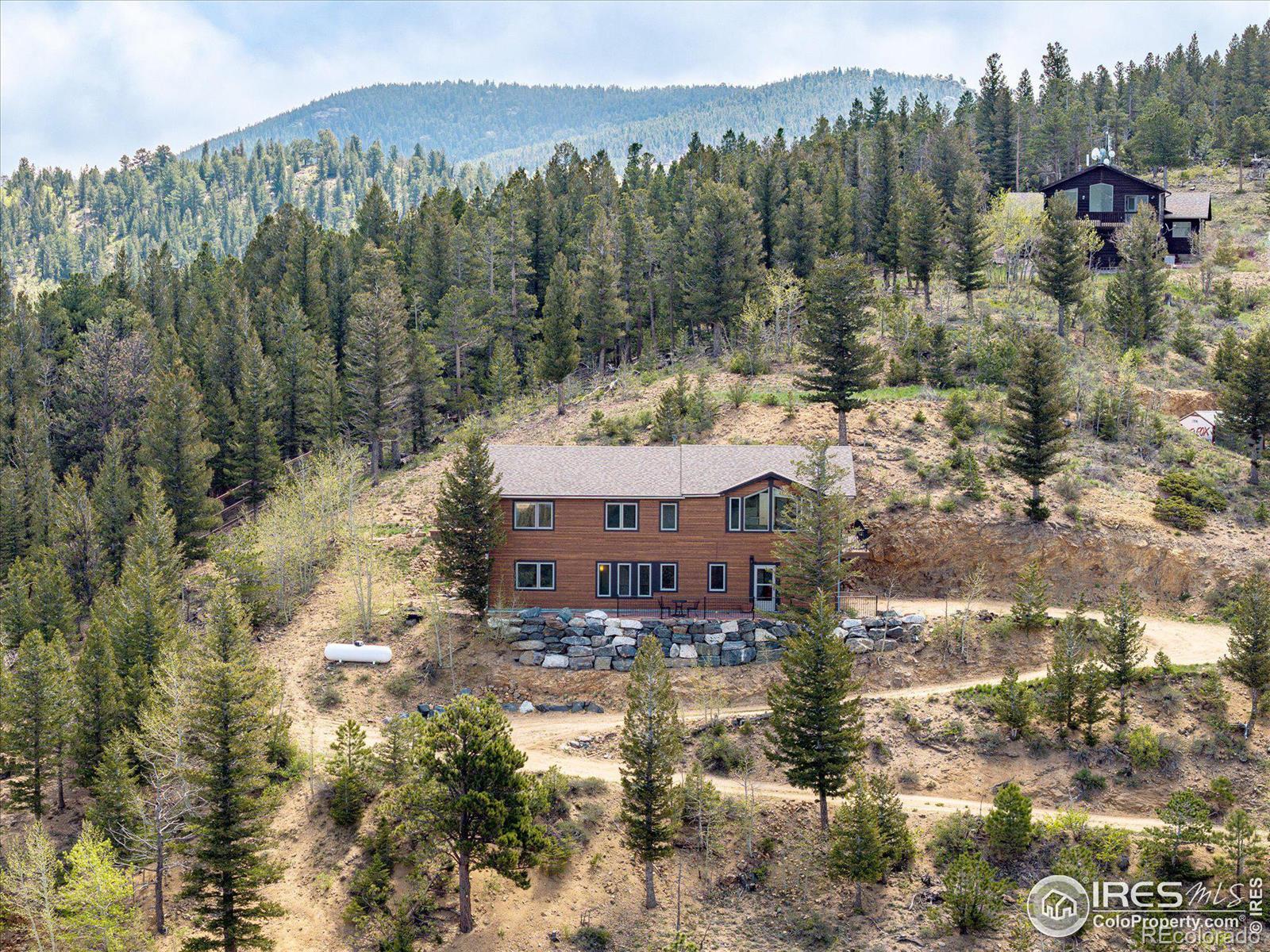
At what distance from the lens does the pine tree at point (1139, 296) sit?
208 feet

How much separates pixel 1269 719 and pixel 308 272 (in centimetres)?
6935

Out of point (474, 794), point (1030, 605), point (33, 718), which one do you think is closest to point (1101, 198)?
point (1030, 605)

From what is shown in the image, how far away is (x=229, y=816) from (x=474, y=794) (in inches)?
297

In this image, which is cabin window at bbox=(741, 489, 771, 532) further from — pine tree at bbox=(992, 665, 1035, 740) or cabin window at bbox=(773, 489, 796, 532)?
pine tree at bbox=(992, 665, 1035, 740)

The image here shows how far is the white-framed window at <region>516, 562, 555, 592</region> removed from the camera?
45.7 m

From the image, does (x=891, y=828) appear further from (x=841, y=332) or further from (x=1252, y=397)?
(x=1252, y=397)

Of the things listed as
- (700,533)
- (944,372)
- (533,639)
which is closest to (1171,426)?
(944,372)

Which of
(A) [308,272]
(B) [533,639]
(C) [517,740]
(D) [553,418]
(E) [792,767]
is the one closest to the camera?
(E) [792,767]

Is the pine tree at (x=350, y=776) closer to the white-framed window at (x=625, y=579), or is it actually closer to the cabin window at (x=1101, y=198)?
the white-framed window at (x=625, y=579)

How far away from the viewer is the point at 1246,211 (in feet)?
309

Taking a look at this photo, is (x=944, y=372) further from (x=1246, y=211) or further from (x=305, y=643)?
(x=1246, y=211)

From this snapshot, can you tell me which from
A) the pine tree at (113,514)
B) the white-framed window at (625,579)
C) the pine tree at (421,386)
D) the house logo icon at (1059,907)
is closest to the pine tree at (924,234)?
the pine tree at (421,386)

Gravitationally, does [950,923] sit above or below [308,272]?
below

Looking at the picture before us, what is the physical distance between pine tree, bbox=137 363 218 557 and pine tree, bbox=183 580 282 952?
23944 millimetres
